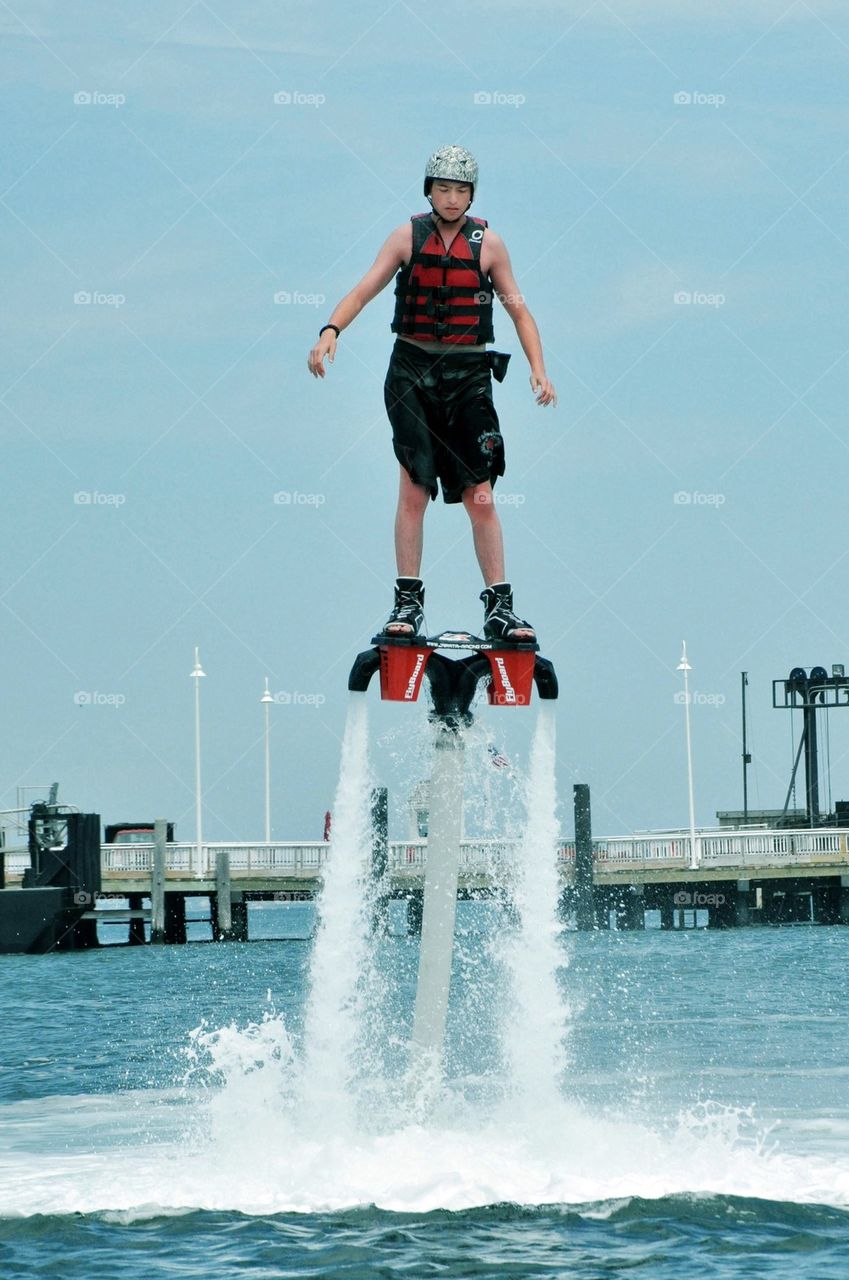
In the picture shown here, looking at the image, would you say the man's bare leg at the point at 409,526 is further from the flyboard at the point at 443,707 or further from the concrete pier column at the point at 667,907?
the concrete pier column at the point at 667,907

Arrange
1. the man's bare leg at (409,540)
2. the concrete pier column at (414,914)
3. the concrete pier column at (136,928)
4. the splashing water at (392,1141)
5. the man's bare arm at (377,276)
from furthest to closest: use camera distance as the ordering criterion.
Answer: the concrete pier column at (136,928) → the concrete pier column at (414,914) → the splashing water at (392,1141) → the man's bare leg at (409,540) → the man's bare arm at (377,276)

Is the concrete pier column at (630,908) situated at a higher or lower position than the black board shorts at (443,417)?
lower

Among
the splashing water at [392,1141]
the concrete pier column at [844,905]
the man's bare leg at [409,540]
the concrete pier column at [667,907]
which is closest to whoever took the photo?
the man's bare leg at [409,540]

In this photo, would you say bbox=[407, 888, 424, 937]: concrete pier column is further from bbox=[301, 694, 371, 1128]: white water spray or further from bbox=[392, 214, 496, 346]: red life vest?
bbox=[392, 214, 496, 346]: red life vest

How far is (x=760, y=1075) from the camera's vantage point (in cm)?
2169

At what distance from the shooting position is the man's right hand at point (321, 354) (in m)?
13.1

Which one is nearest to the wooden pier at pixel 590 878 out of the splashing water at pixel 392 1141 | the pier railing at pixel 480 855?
the pier railing at pixel 480 855

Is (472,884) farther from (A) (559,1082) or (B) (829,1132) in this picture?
(B) (829,1132)

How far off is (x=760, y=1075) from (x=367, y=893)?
9263 millimetres

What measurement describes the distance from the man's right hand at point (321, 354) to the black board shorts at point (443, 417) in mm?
930

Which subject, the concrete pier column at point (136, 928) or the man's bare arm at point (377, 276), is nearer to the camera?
the man's bare arm at point (377, 276)

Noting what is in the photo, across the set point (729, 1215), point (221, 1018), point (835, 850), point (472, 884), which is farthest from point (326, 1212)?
point (835, 850)

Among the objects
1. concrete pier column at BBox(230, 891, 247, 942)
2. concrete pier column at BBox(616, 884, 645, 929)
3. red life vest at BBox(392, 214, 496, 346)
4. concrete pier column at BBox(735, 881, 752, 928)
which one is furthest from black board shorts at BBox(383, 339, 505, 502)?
concrete pier column at BBox(735, 881, 752, 928)

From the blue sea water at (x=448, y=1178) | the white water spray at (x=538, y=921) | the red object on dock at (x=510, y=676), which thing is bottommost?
the blue sea water at (x=448, y=1178)
